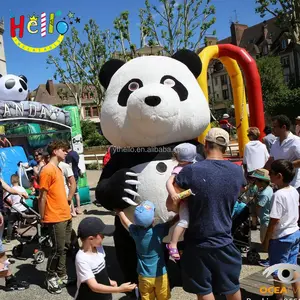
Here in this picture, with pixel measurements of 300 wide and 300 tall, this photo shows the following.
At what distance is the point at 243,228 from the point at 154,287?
2.07 metres

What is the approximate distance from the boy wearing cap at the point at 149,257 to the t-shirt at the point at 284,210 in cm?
98

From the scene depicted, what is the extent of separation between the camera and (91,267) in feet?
8.55

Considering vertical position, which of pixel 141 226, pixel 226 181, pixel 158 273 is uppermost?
pixel 226 181

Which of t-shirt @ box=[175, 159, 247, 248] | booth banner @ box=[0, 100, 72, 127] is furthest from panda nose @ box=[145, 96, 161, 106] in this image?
booth banner @ box=[0, 100, 72, 127]

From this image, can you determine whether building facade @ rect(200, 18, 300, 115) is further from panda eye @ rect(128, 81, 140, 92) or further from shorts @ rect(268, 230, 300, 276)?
shorts @ rect(268, 230, 300, 276)

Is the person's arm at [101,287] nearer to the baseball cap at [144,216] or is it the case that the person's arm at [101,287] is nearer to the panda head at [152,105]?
the baseball cap at [144,216]

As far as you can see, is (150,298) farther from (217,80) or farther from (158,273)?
(217,80)

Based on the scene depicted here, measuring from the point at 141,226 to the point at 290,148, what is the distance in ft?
7.50

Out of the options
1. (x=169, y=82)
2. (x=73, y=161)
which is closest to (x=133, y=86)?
(x=169, y=82)

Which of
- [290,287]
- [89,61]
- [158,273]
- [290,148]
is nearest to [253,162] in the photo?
[290,148]

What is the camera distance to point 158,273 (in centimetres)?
300

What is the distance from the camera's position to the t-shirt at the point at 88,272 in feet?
8.39

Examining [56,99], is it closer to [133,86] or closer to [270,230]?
[133,86]

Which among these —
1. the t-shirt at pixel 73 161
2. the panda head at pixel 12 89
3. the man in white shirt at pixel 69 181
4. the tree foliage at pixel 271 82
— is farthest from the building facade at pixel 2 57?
the man in white shirt at pixel 69 181
